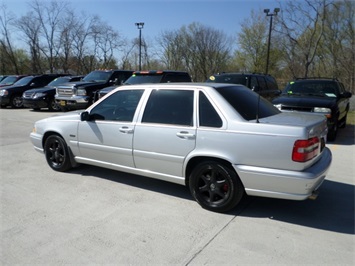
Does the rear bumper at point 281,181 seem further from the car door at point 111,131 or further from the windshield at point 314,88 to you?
the windshield at point 314,88

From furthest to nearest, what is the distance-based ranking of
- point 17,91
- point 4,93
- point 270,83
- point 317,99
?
1. point 17,91
2. point 4,93
3. point 270,83
4. point 317,99

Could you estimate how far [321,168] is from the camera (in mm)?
3527

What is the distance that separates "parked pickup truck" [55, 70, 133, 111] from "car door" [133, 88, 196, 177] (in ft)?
28.8

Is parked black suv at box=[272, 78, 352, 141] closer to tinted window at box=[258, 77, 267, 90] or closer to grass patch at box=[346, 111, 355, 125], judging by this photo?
tinted window at box=[258, 77, 267, 90]

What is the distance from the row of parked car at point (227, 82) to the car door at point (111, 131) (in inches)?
78.5

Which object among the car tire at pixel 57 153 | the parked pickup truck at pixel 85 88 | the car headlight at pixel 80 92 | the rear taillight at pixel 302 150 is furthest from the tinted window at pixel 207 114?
the car headlight at pixel 80 92

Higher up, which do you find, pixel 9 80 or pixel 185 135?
pixel 9 80

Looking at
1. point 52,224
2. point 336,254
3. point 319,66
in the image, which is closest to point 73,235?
point 52,224

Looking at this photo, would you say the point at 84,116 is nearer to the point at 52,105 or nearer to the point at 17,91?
the point at 52,105

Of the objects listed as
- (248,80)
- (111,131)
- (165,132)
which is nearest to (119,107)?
(111,131)

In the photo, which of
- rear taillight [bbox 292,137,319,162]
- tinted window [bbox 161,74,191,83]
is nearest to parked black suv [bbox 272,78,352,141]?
tinted window [bbox 161,74,191,83]

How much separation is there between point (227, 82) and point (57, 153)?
19.7 feet

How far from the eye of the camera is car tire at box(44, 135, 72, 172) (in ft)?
17.4

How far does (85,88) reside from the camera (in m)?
12.5
